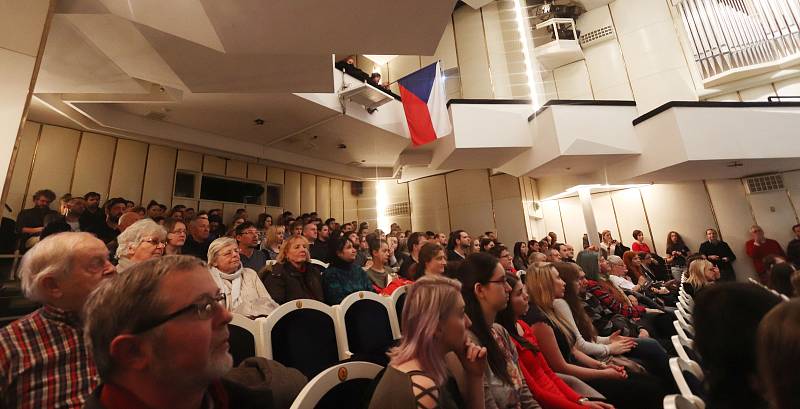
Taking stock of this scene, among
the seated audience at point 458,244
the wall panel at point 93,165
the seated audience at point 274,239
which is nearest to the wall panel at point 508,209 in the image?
the seated audience at point 458,244

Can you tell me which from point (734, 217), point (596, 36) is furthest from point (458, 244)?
point (596, 36)

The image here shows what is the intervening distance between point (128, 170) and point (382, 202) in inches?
193

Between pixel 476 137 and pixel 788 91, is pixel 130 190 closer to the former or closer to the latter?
pixel 476 137

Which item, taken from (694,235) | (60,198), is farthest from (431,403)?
(694,235)

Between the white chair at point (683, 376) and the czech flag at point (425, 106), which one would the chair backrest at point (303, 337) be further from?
the czech flag at point (425, 106)

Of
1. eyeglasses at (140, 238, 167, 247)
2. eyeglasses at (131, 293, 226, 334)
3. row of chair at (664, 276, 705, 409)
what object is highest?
eyeglasses at (140, 238, 167, 247)

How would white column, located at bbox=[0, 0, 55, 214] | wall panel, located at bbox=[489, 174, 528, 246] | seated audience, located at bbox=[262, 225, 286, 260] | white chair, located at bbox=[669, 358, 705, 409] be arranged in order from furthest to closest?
wall panel, located at bbox=[489, 174, 528, 246] < seated audience, located at bbox=[262, 225, 286, 260] < white column, located at bbox=[0, 0, 55, 214] < white chair, located at bbox=[669, 358, 705, 409]

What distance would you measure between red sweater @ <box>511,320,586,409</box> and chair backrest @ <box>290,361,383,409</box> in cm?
75

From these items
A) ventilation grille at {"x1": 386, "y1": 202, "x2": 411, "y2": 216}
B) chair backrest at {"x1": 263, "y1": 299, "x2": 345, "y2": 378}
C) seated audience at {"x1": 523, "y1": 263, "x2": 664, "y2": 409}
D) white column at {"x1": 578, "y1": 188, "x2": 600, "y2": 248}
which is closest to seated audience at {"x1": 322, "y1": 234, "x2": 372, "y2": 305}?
chair backrest at {"x1": 263, "y1": 299, "x2": 345, "y2": 378}

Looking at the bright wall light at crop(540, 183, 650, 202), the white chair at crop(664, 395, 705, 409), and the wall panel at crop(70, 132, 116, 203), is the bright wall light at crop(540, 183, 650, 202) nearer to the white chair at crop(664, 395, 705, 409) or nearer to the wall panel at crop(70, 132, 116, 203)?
the white chair at crop(664, 395, 705, 409)

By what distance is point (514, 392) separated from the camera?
50.8 inches

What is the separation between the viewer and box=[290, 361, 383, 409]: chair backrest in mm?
839

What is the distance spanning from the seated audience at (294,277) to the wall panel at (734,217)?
23.3 feet

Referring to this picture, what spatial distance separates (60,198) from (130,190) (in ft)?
2.34
